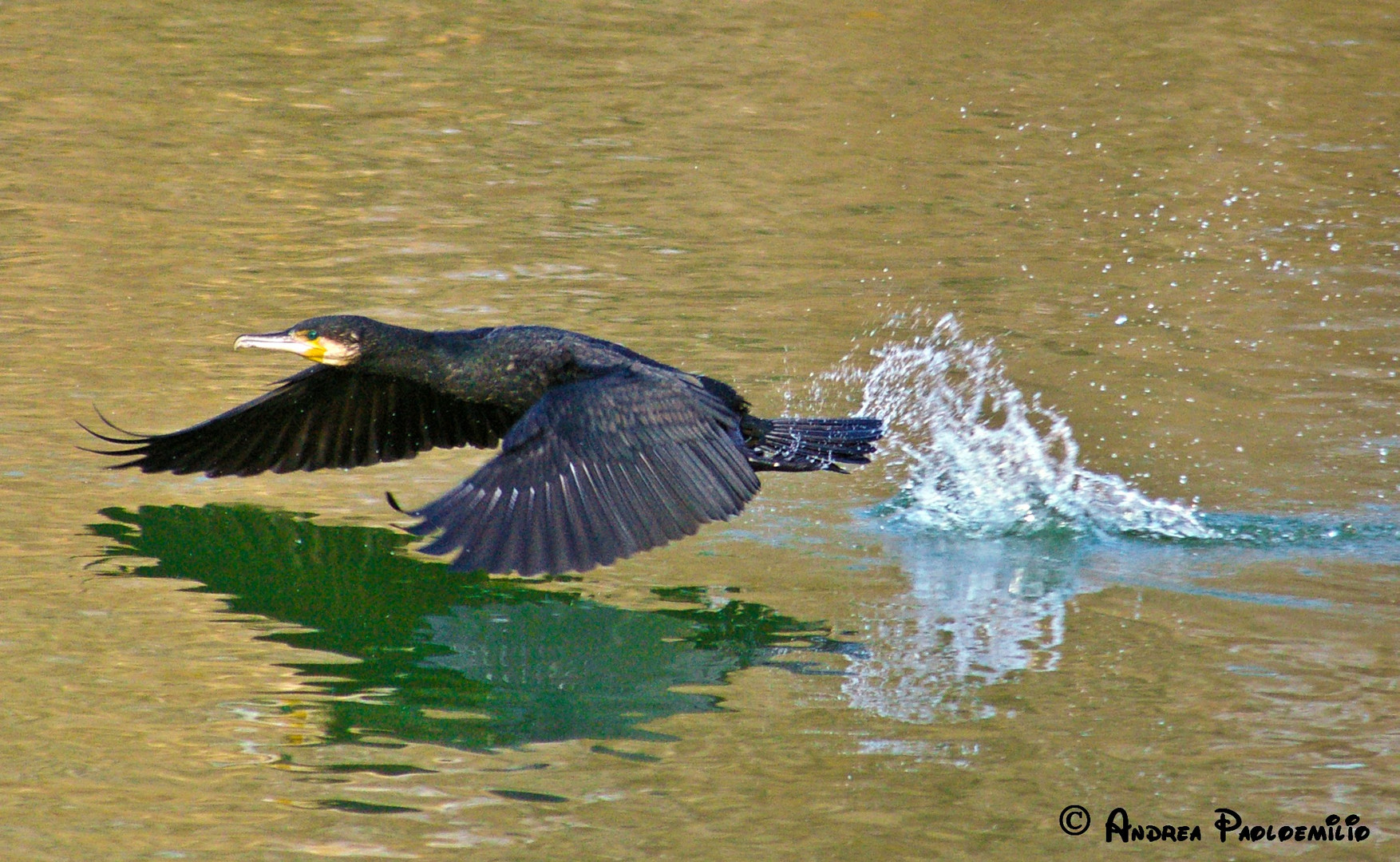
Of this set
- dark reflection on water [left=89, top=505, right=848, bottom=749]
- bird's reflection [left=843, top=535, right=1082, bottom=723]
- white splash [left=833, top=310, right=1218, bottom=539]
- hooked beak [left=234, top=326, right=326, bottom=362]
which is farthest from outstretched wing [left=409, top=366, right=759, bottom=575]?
white splash [left=833, top=310, right=1218, bottom=539]

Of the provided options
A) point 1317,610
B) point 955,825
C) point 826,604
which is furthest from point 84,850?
point 1317,610

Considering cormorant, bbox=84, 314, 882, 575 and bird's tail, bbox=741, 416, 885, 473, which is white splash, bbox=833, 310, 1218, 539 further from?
cormorant, bbox=84, 314, 882, 575

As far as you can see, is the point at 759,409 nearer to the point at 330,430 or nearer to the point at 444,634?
the point at 330,430

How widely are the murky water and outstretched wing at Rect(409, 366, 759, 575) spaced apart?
49cm

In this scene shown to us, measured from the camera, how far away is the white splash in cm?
600

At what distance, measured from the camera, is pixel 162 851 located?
12.4 feet

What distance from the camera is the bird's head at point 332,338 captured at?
534 centimetres

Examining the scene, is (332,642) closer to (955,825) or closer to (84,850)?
(84,850)

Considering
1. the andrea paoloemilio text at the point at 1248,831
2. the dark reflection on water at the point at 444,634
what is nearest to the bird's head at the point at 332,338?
the dark reflection on water at the point at 444,634

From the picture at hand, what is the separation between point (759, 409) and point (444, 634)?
7.07 ft

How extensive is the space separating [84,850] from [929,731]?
2111 mm

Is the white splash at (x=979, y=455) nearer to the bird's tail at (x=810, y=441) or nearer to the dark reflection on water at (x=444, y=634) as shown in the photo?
the bird's tail at (x=810, y=441)

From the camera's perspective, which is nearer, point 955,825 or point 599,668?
point 955,825

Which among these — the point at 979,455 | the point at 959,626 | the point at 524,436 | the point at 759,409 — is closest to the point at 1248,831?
the point at 959,626
